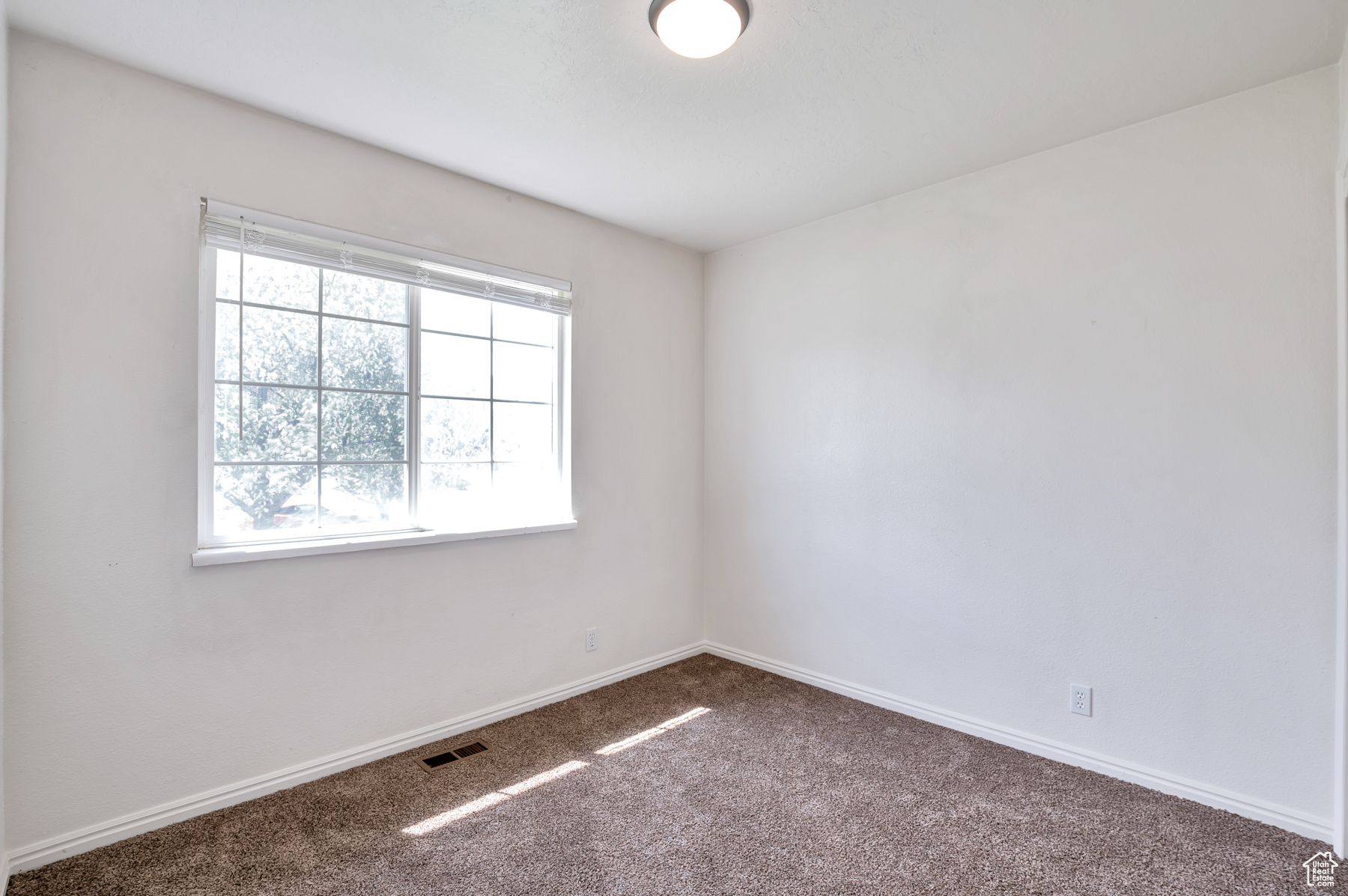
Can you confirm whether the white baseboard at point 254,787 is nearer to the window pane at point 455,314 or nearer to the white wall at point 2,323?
the white wall at point 2,323

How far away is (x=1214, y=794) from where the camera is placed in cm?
227

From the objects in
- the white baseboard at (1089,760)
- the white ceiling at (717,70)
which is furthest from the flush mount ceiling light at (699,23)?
the white baseboard at (1089,760)

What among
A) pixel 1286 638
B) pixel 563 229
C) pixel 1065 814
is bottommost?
pixel 1065 814

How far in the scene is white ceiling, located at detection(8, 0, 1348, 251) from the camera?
185 centimetres

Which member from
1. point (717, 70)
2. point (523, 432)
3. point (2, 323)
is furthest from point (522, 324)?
point (2, 323)

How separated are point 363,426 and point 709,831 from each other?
6.56 feet

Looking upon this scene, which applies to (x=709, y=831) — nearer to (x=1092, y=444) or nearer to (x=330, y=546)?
(x=330, y=546)

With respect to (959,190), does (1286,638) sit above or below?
below

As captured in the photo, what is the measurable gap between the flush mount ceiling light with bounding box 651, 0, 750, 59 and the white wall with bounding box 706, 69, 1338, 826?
1569 millimetres

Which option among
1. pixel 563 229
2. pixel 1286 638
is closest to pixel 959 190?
pixel 563 229

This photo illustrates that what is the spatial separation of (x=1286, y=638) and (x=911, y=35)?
2.29m

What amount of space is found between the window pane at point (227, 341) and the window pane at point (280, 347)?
0.03m

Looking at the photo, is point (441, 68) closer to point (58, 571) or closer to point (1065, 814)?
point (58, 571)

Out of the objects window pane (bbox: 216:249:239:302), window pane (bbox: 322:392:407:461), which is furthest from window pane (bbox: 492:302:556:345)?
window pane (bbox: 216:249:239:302)
